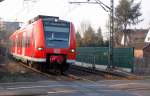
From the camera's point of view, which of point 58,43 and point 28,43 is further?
point 28,43

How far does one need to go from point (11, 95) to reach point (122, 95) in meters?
4.14

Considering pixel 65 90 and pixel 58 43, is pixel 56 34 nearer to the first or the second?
pixel 58 43

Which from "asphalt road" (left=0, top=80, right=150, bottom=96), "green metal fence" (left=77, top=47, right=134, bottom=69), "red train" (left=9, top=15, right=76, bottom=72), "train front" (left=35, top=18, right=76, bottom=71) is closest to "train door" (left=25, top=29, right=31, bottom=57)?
"red train" (left=9, top=15, right=76, bottom=72)

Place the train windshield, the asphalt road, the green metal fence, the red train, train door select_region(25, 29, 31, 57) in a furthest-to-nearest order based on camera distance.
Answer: the green metal fence
train door select_region(25, 29, 31, 57)
the train windshield
the red train
the asphalt road

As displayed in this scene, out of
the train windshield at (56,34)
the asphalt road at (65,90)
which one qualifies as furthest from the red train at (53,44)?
the asphalt road at (65,90)

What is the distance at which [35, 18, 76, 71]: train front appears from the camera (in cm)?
2720

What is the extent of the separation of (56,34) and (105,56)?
12.5 meters

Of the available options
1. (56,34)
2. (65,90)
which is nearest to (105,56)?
(56,34)

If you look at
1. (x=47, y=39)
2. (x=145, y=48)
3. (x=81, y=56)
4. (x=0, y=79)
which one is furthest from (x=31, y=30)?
(x=145, y=48)

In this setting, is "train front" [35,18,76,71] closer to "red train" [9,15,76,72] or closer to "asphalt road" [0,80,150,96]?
"red train" [9,15,76,72]

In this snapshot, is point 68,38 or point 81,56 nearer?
point 68,38

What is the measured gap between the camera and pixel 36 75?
85.9 ft

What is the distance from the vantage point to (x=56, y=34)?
90.2 ft

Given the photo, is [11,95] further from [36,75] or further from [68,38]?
[68,38]
